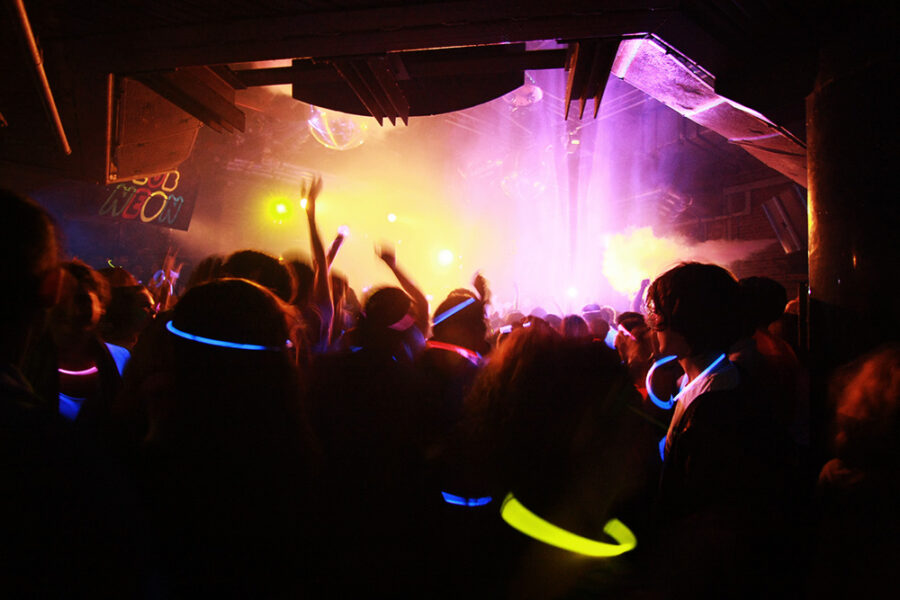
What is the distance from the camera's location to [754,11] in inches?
108

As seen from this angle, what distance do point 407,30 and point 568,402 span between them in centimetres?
264

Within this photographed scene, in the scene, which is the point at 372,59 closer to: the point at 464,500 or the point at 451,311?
the point at 451,311

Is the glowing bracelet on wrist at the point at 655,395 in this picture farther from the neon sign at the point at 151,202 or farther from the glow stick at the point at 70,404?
the neon sign at the point at 151,202

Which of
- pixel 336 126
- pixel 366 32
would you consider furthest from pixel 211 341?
pixel 336 126

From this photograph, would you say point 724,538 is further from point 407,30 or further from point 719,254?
point 719,254

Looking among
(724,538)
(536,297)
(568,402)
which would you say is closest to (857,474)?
(724,538)

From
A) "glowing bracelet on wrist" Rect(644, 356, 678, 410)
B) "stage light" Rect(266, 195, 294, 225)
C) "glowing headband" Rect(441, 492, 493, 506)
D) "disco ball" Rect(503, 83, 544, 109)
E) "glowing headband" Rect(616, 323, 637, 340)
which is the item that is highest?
"disco ball" Rect(503, 83, 544, 109)

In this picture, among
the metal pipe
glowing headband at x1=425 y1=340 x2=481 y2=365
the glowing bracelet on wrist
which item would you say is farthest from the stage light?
the glowing bracelet on wrist

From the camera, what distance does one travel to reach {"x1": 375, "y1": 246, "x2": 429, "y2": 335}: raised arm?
3.42m

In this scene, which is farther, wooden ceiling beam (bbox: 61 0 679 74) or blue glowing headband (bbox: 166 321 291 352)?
wooden ceiling beam (bbox: 61 0 679 74)

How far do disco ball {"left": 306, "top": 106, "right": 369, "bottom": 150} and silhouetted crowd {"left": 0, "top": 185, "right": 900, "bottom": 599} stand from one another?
21.0ft

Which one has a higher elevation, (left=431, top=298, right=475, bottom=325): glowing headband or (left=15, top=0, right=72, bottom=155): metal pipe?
(left=15, top=0, right=72, bottom=155): metal pipe

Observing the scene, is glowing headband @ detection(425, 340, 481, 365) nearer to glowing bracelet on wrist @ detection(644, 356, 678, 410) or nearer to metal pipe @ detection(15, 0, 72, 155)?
glowing bracelet on wrist @ detection(644, 356, 678, 410)

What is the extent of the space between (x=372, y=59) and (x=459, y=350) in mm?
2291
